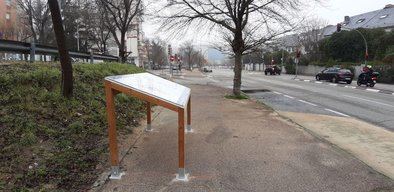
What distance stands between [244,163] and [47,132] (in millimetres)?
3302

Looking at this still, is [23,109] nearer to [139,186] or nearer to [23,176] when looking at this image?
[23,176]

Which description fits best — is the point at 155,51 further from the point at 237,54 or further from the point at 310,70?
A: the point at 237,54

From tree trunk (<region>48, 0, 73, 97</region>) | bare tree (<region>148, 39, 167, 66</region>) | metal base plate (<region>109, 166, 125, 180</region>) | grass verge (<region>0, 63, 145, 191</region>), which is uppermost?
bare tree (<region>148, 39, 167, 66</region>)

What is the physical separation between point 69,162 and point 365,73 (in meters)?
33.6

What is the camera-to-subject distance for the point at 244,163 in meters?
7.32

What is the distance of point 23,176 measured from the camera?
5633mm

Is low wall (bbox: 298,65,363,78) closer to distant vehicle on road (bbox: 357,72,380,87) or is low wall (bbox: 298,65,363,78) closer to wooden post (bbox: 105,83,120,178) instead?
distant vehicle on road (bbox: 357,72,380,87)

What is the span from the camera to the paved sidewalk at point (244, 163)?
6.21 metres

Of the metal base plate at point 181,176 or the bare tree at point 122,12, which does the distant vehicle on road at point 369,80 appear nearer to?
the bare tree at point 122,12

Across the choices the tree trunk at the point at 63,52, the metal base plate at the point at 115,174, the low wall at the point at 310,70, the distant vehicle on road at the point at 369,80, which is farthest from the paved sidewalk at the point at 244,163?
the low wall at the point at 310,70

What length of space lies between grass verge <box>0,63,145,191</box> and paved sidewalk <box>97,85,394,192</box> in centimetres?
57

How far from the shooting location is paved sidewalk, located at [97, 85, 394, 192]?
20.4ft

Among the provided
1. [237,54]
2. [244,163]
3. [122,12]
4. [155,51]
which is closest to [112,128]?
[244,163]

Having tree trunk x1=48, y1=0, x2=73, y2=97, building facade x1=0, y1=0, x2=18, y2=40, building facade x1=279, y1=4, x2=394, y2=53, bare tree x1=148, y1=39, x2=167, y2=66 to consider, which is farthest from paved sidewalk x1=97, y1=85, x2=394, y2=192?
bare tree x1=148, y1=39, x2=167, y2=66
